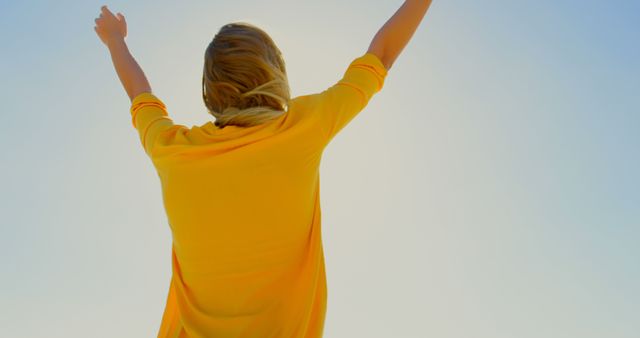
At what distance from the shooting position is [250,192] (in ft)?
9.45

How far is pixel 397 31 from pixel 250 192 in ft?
→ 4.00

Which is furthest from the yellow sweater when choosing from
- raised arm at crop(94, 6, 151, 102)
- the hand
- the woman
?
the hand

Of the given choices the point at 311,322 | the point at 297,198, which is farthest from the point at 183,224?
the point at 311,322

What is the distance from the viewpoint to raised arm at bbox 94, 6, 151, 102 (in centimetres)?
382

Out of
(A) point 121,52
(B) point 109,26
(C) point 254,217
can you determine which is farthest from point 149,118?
(B) point 109,26

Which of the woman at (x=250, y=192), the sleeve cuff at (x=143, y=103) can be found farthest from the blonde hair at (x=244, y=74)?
the sleeve cuff at (x=143, y=103)

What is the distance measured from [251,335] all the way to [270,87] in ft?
3.74

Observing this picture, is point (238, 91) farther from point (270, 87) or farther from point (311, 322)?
point (311, 322)

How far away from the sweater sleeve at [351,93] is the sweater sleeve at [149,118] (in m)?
0.85

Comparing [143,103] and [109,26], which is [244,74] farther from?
[109,26]

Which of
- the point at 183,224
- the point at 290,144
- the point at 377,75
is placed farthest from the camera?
the point at 377,75

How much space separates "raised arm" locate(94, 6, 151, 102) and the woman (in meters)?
0.73

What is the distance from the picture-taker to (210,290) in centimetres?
301

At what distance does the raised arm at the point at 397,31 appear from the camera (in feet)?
11.2
